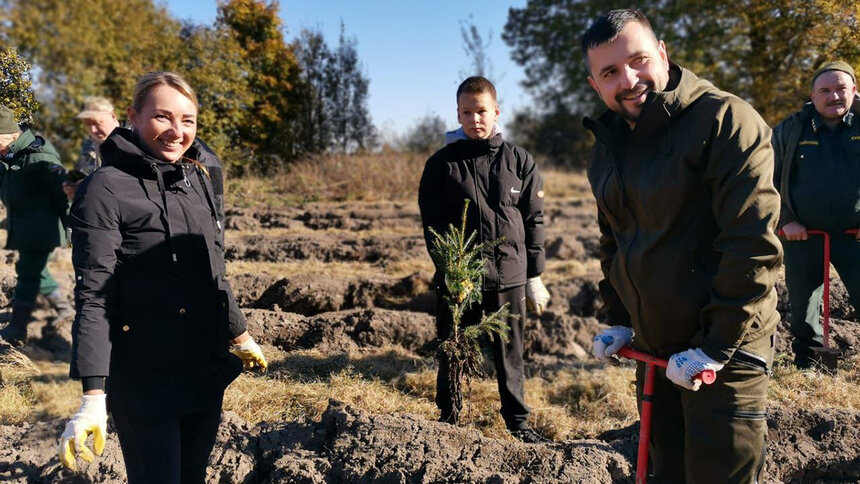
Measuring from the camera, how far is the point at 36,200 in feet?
17.0

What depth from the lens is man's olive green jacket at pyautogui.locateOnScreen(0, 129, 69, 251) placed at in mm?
4906

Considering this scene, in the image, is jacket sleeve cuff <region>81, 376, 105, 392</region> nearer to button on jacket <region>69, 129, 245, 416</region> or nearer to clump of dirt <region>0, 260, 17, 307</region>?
button on jacket <region>69, 129, 245, 416</region>

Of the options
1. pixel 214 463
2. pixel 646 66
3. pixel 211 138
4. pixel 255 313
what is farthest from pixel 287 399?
pixel 211 138

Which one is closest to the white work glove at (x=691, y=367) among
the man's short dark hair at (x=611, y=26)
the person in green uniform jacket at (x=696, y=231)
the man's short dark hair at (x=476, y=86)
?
the person in green uniform jacket at (x=696, y=231)

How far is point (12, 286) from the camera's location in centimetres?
632

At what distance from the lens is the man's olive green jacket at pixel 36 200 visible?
4.91 metres

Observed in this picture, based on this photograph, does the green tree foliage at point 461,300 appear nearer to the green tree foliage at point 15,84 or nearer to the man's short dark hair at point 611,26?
the man's short dark hair at point 611,26

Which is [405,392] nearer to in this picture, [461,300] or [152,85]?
[461,300]

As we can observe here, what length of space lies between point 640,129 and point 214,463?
100 inches

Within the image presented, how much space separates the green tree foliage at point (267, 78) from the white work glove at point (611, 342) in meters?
15.3

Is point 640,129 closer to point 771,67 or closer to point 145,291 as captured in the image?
point 145,291

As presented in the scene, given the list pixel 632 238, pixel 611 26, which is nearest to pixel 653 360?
pixel 632 238

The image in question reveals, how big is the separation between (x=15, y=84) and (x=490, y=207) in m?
2.82

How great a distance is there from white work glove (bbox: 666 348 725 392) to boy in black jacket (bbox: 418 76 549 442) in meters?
1.81
